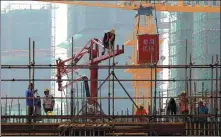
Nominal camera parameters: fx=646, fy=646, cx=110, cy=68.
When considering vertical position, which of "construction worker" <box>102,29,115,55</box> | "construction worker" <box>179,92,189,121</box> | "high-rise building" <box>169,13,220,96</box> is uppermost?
"high-rise building" <box>169,13,220,96</box>

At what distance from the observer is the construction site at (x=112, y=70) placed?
1510 centimetres

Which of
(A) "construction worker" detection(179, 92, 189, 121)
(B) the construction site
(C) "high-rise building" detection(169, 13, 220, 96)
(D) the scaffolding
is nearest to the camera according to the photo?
(D) the scaffolding

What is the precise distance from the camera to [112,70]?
49.0 ft

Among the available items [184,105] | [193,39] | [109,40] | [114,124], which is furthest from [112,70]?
[193,39]

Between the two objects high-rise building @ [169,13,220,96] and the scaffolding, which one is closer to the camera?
the scaffolding

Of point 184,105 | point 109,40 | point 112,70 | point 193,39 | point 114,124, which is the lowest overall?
point 114,124

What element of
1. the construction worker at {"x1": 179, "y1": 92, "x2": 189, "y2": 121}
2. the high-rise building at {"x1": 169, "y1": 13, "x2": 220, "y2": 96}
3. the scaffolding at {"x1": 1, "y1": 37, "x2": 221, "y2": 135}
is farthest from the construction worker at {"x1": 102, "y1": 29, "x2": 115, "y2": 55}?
the high-rise building at {"x1": 169, "y1": 13, "x2": 220, "y2": 96}

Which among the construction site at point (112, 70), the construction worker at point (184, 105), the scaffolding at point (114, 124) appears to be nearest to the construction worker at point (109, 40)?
the construction site at point (112, 70)

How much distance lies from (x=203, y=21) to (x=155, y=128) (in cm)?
5499

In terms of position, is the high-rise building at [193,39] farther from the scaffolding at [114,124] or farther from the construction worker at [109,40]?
the scaffolding at [114,124]

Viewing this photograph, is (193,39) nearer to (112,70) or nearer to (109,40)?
(109,40)

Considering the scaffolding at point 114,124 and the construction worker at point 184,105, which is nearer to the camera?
the scaffolding at point 114,124

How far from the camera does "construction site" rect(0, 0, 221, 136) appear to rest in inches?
595

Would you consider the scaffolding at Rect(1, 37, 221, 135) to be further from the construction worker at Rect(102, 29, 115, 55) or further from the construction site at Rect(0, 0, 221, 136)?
the construction worker at Rect(102, 29, 115, 55)
